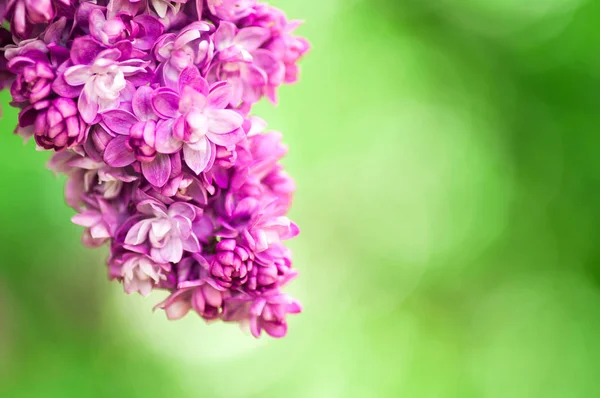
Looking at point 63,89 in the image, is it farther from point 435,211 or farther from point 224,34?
point 435,211

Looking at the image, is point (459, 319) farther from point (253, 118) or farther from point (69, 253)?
point (253, 118)

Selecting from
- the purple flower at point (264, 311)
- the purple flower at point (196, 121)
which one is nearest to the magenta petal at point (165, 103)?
the purple flower at point (196, 121)

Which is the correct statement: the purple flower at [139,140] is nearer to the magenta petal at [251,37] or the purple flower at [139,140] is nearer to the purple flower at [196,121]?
the purple flower at [196,121]

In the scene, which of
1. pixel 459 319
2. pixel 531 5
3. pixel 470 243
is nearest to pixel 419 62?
pixel 531 5

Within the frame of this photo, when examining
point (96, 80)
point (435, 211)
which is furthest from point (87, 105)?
point (435, 211)

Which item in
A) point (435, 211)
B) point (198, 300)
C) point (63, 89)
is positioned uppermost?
point (435, 211)
